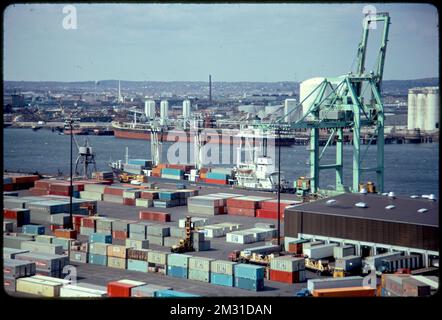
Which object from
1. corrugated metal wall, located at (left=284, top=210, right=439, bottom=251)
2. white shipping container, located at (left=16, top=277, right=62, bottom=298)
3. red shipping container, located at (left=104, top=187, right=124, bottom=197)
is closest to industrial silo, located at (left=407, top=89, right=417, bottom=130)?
red shipping container, located at (left=104, top=187, right=124, bottom=197)

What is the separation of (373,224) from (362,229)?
15 centimetres

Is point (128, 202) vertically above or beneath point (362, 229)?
beneath

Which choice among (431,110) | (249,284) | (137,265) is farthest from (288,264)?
(431,110)

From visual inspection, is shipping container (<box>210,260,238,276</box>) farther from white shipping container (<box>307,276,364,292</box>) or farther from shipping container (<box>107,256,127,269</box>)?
shipping container (<box>107,256,127,269</box>)

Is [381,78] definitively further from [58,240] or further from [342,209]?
[58,240]

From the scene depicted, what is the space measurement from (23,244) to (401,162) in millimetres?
13596

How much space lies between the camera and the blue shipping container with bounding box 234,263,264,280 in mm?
5906

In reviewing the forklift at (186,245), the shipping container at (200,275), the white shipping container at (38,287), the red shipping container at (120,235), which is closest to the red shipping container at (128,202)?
the red shipping container at (120,235)

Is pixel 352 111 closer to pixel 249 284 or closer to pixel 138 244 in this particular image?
pixel 138 244

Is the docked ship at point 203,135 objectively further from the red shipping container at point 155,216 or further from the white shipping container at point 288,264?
the white shipping container at point 288,264

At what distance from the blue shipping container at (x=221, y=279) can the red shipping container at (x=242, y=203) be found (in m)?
4.47

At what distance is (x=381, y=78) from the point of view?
1292cm

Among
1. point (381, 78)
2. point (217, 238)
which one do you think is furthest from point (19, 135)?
point (217, 238)

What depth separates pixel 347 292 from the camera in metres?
4.63
